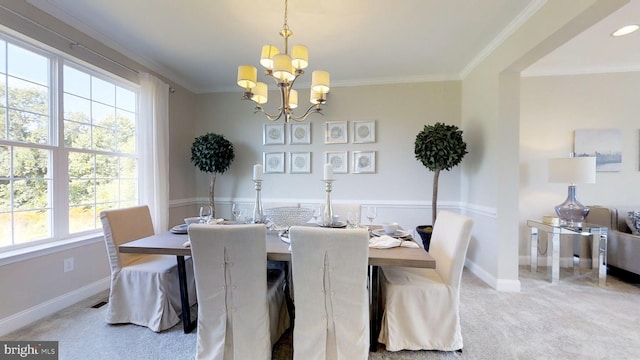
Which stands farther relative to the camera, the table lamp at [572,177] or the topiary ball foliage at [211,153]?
the topiary ball foliage at [211,153]

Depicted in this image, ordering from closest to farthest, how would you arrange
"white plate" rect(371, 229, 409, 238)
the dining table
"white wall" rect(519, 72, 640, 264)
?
the dining table → "white plate" rect(371, 229, 409, 238) → "white wall" rect(519, 72, 640, 264)

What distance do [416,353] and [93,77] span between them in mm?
3955

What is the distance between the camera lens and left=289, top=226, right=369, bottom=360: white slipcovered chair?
144cm

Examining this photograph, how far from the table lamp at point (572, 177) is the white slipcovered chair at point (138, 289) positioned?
4144mm

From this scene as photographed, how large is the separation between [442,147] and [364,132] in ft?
3.76

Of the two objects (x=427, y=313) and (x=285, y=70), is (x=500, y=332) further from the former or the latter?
(x=285, y=70)

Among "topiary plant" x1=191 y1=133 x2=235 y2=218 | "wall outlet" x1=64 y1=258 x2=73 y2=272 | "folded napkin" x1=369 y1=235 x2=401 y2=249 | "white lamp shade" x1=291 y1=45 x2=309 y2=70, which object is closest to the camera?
"folded napkin" x1=369 y1=235 x2=401 y2=249

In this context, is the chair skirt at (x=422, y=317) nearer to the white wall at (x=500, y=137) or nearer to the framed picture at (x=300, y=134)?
the white wall at (x=500, y=137)

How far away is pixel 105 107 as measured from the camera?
289 centimetres

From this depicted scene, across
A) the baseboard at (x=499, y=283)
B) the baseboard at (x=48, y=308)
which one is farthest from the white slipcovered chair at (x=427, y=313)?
the baseboard at (x=48, y=308)

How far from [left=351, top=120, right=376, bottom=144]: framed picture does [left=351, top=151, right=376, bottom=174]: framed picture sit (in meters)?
0.18

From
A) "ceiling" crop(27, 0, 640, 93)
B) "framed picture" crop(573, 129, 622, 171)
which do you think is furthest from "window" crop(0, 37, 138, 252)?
"framed picture" crop(573, 129, 622, 171)

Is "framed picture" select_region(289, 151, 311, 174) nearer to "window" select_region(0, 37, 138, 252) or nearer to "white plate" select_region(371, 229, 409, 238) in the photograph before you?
"white plate" select_region(371, 229, 409, 238)

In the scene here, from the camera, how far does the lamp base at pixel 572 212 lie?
3006 millimetres
